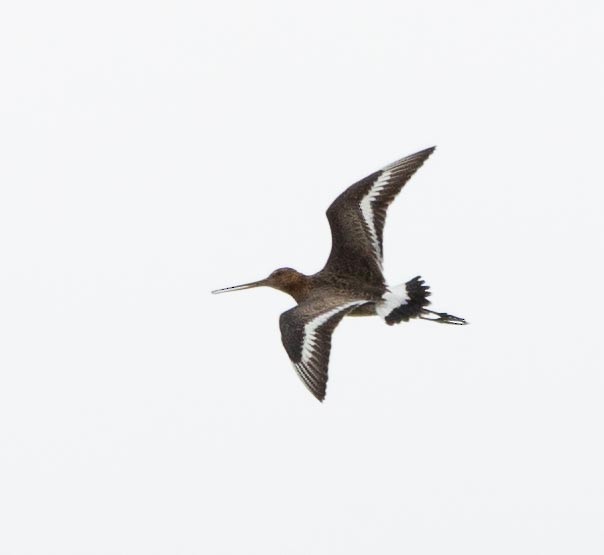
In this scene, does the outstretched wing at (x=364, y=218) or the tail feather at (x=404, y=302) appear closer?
the tail feather at (x=404, y=302)

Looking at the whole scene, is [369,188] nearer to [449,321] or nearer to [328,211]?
[328,211]

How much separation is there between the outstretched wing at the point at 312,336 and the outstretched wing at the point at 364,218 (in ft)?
3.19

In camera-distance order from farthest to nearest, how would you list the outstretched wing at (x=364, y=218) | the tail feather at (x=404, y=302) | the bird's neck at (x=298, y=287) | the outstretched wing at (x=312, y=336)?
the bird's neck at (x=298, y=287), the outstretched wing at (x=364, y=218), the tail feather at (x=404, y=302), the outstretched wing at (x=312, y=336)

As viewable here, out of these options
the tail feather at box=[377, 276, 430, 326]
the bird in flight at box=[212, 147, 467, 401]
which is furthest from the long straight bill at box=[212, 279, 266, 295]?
the tail feather at box=[377, 276, 430, 326]

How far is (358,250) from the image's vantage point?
13.8 m

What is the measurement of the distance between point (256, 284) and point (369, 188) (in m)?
1.48

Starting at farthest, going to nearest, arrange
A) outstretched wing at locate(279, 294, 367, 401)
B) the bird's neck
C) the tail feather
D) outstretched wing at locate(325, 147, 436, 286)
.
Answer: the bird's neck
outstretched wing at locate(325, 147, 436, 286)
the tail feather
outstretched wing at locate(279, 294, 367, 401)

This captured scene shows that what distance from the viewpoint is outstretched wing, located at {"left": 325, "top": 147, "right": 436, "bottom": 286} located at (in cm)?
1379

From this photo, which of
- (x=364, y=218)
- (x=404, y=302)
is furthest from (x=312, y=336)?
(x=364, y=218)

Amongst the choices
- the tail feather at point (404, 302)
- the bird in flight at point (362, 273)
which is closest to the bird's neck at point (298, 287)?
the bird in flight at point (362, 273)

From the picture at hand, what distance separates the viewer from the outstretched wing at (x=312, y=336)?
11.6m

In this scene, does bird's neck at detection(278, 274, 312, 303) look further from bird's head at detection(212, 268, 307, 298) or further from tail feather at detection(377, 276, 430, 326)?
tail feather at detection(377, 276, 430, 326)

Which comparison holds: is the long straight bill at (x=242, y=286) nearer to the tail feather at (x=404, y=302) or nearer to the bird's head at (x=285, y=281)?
the bird's head at (x=285, y=281)

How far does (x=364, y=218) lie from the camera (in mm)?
13844
